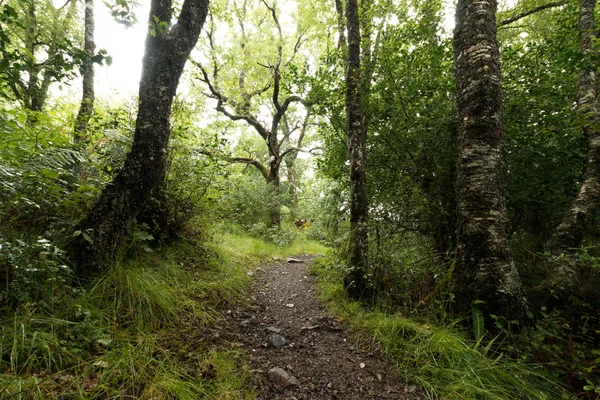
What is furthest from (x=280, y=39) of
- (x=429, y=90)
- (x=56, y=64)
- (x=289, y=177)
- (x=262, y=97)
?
(x=56, y=64)

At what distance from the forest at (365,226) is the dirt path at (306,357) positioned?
0.17 feet

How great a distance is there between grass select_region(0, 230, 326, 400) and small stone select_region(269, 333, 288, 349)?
47 centimetres

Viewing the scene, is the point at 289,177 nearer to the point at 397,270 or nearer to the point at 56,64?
the point at 397,270

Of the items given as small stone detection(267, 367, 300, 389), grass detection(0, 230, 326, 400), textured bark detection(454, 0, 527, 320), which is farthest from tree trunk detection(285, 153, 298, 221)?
small stone detection(267, 367, 300, 389)

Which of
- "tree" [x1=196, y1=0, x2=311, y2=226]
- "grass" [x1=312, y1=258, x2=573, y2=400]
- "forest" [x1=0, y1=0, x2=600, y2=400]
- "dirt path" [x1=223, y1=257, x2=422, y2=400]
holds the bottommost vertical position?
"dirt path" [x1=223, y1=257, x2=422, y2=400]

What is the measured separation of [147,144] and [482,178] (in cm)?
447

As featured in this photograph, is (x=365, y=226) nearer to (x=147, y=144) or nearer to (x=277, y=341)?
(x=277, y=341)

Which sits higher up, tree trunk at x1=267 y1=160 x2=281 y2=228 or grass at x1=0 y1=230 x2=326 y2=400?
tree trunk at x1=267 y1=160 x2=281 y2=228

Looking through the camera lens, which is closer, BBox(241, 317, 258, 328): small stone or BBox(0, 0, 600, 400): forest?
BBox(0, 0, 600, 400): forest

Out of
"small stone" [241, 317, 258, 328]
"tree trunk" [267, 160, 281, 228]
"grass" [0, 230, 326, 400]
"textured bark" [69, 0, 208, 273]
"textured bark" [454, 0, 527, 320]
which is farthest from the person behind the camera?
"tree trunk" [267, 160, 281, 228]

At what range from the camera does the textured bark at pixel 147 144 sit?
292 centimetres

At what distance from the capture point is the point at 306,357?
2777 mm

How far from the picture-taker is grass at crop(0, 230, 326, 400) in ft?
5.76

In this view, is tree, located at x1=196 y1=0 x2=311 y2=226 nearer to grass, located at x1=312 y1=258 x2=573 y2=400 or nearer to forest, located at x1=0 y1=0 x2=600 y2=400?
forest, located at x1=0 y1=0 x2=600 y2=400
